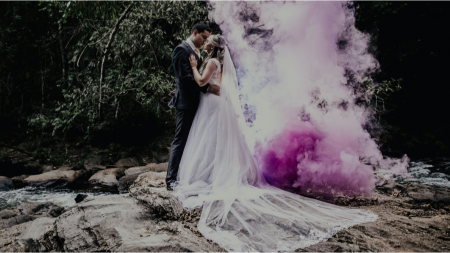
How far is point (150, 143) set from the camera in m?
10.9

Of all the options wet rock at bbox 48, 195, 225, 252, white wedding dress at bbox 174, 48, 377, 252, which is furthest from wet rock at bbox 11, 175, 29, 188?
white wedding dress at bbox 174, 48, 377, 252

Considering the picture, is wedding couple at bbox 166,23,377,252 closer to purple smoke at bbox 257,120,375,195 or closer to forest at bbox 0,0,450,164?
purple smoke at bbox 257,120,375,195

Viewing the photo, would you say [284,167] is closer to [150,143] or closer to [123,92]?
[123,92]

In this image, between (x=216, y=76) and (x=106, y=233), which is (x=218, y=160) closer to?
(x=216, y=76)

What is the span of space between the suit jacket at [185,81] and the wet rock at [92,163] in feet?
20.8

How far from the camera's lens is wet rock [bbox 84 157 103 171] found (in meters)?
8.97

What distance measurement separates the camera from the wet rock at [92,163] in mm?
8969

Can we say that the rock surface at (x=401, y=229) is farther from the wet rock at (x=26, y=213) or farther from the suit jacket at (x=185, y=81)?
the wet rock at (x=26, y=213)

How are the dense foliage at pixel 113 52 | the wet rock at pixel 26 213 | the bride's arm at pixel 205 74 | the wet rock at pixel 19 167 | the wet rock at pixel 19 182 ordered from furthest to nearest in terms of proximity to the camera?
the wet rock at pixel 19 167 < the dense foliage at pixel 113 52 < the wet rock at pixel 19 182 < the wet rock at pixel 26 213 < the bride's arm at pixel 205 74

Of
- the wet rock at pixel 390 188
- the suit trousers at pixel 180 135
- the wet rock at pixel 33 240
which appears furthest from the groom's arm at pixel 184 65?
the wet rock at pixel 390 188

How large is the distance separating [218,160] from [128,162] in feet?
21.7

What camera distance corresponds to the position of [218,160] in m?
3.56

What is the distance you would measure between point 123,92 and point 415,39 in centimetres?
1071

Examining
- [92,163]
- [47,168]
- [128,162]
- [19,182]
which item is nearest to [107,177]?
[128,162]
